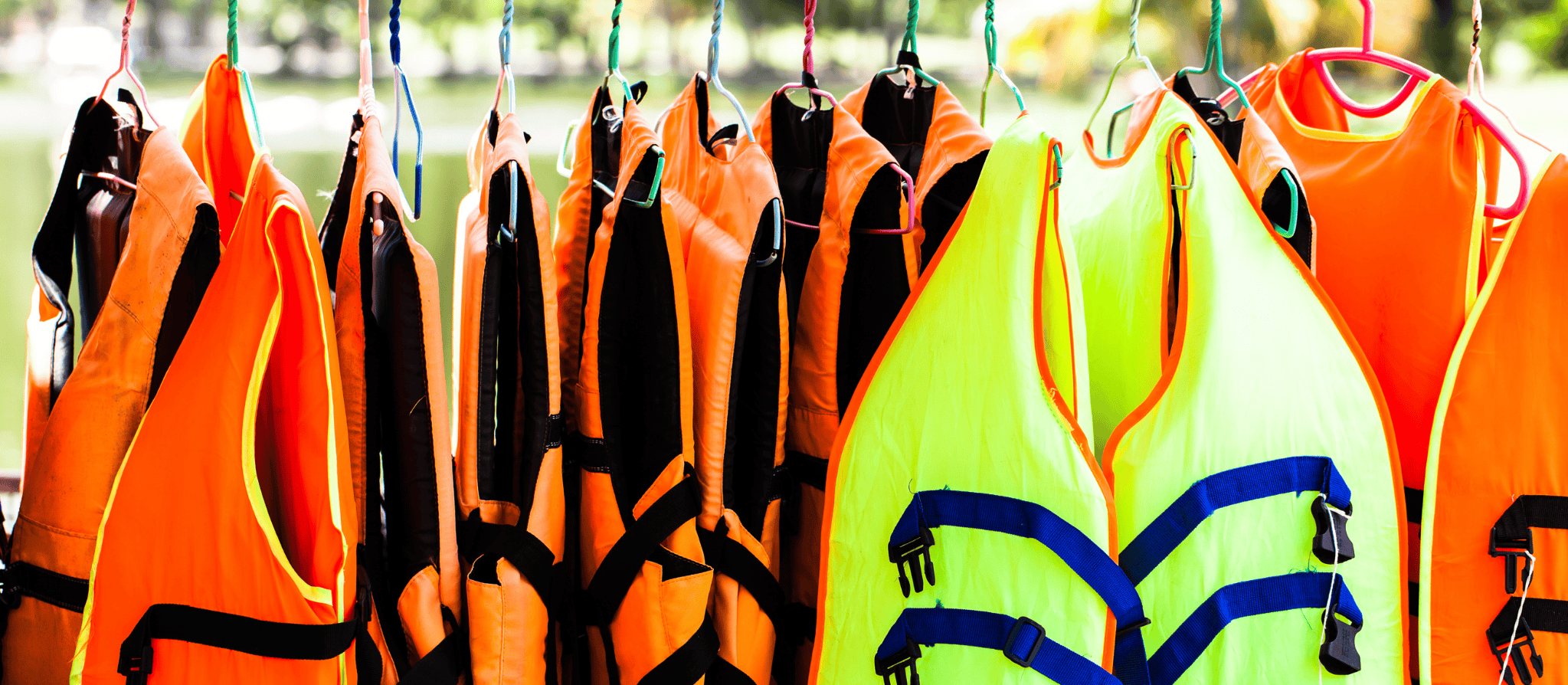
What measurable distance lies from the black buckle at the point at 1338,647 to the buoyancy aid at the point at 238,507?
94 centimetres

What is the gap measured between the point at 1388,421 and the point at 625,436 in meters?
0.80

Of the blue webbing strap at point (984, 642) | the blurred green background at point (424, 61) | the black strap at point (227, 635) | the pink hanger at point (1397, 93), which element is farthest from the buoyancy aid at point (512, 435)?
the blurred green background at point (424, 61)

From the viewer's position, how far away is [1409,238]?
103 centimetres

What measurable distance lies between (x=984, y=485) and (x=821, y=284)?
0.89 feet

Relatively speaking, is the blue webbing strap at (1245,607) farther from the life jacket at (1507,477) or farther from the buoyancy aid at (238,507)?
the buoyancy aid at (238,507)

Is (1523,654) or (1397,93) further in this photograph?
(1397,93)

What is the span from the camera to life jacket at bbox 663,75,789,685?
898 millimetres

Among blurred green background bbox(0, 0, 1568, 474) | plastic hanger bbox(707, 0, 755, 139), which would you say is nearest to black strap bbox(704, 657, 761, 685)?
plastic hanger bbox(707, 0, 755, 139)

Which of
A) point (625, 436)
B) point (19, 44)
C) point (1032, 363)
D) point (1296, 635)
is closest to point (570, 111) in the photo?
point (19, 44)

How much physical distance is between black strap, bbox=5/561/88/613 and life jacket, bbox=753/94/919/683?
71 cm

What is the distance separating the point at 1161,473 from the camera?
2.92 feet

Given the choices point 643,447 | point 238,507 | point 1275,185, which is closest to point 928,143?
point 1275,185

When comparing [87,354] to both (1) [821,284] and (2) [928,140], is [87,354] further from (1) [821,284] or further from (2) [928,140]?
(2) [928,140]

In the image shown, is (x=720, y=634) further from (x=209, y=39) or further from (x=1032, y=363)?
(x=209, y=39)
